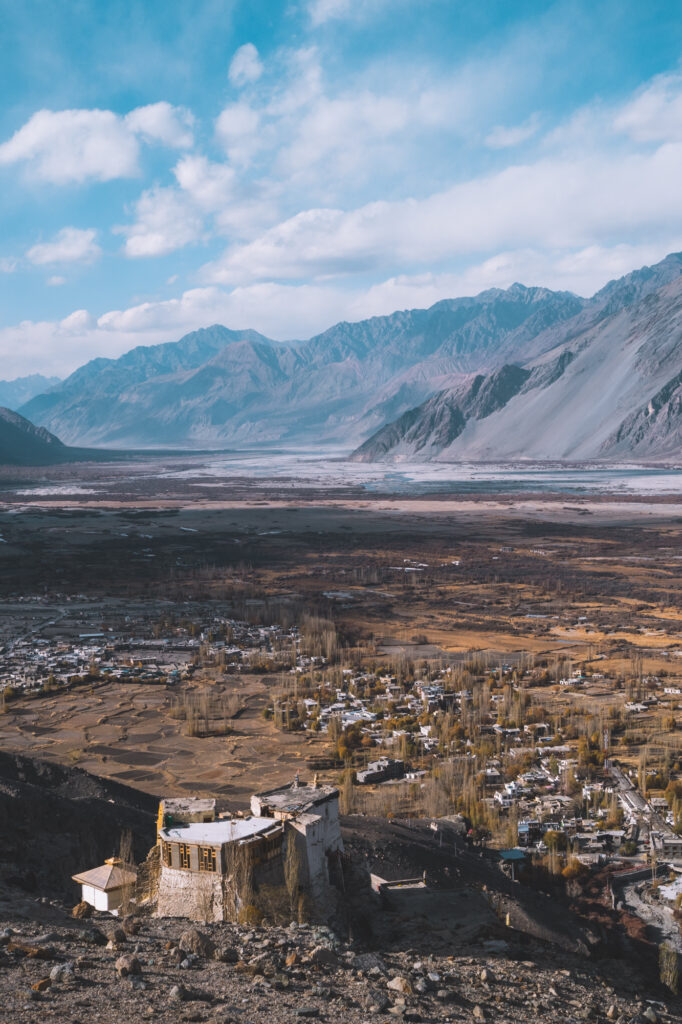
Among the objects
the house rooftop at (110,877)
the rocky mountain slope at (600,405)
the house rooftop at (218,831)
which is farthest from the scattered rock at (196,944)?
the rocky mountain slope at (600,405)

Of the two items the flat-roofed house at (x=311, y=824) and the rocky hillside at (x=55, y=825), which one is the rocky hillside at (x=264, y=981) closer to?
the flat-roofed house at (x=311, y=824)

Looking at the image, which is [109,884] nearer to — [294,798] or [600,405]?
[294,798]

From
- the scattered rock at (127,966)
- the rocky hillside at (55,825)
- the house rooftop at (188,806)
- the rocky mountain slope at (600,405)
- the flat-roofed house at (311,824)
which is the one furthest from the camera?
the rocky mountain slope at (600,405)

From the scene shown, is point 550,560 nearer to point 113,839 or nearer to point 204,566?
point 204,566

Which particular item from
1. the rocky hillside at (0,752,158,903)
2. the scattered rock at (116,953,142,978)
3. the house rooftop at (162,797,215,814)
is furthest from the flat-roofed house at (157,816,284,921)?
the rocky hillside at (0,752,158,903)

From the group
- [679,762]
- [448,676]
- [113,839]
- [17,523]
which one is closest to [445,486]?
[17,523]

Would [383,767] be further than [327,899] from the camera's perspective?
Yes
